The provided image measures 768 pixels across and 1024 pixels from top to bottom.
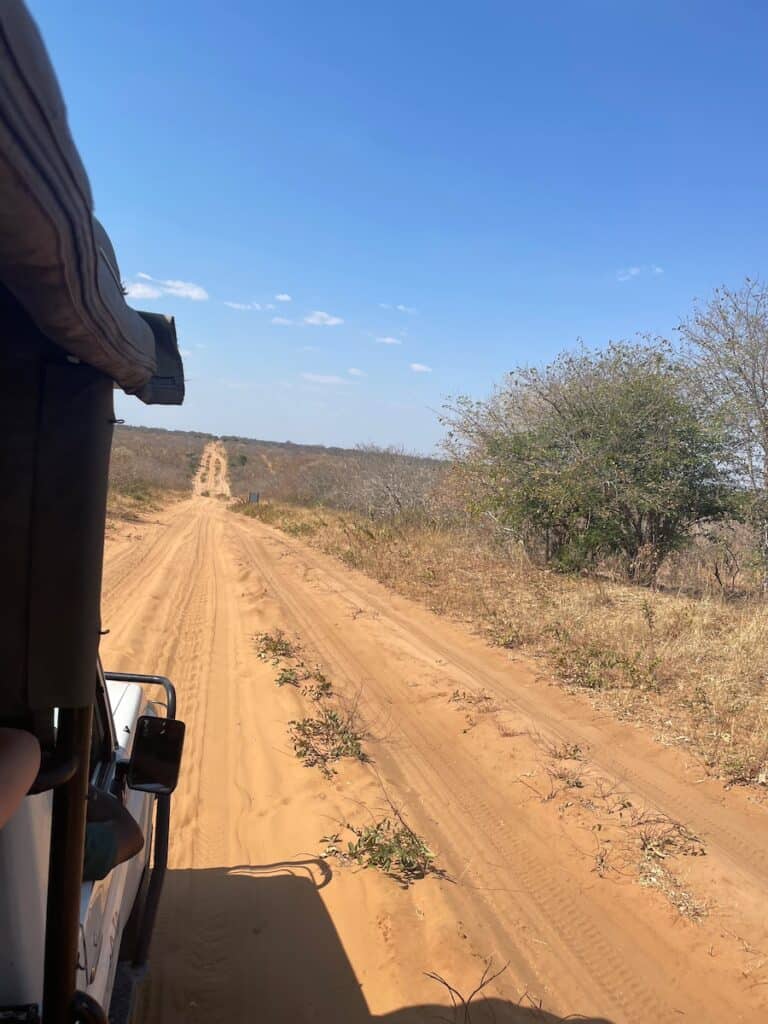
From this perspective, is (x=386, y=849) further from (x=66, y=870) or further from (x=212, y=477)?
(x=212, y=477)

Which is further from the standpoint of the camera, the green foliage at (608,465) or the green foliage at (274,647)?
the green foliage at (608,465)

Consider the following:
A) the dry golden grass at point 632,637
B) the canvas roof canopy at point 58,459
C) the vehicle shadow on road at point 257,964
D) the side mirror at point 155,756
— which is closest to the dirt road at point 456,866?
the vehicle shadow on road at point 257,964

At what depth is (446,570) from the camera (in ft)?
40.7

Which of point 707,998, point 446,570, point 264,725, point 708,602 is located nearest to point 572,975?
point 707,998

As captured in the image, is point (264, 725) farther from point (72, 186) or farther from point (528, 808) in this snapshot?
point (72, 186)

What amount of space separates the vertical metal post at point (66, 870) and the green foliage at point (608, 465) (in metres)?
11.7

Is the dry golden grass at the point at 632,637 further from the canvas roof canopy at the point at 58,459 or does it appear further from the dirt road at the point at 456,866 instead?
the canvas roof canopy at the point at 58,459

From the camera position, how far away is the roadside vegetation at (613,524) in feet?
26.4

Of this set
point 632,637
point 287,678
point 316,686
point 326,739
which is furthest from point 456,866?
point 632,637

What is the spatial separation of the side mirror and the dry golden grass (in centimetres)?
439

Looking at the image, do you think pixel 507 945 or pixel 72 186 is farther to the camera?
pixel 507 945

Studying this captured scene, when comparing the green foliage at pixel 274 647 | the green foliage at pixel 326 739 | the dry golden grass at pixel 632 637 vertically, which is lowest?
the green foliage at pixel 326 739

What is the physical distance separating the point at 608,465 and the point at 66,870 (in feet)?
39.5

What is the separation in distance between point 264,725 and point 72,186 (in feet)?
17.1
